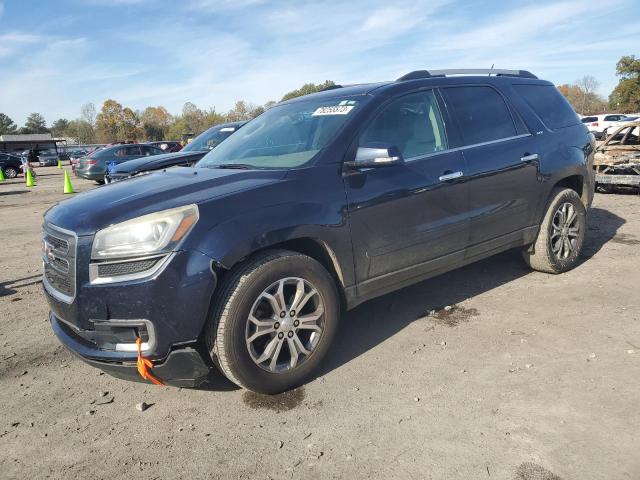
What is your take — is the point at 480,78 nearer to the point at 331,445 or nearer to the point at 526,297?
the point at 526,297

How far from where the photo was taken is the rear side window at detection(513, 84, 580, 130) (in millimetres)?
4668

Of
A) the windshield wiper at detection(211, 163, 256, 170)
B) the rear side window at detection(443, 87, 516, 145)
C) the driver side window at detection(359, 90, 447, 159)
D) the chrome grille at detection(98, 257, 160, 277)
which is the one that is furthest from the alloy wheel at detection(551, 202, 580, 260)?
the chrome grille at detection(98, 257, 160, 277)

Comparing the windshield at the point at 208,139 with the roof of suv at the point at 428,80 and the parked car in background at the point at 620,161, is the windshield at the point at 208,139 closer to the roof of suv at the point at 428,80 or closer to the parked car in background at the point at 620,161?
the roof of suv at the point at 428,80

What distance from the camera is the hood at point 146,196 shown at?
8.95 feet

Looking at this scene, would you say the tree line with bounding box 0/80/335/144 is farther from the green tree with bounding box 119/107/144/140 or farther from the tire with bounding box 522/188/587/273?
the tire with bounding box 522/188/587/273

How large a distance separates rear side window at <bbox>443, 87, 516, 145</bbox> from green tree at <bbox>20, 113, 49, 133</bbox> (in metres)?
123

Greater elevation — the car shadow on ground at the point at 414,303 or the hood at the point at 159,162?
the hood at the point at 159,162

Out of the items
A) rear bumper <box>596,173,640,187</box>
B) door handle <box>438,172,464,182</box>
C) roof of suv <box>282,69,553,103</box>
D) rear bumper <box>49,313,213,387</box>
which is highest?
roof of suv <box>282,69,553,103</box>

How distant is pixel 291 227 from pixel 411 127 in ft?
4.55

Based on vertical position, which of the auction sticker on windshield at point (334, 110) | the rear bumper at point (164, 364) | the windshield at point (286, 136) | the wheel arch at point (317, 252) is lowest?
the rear bumper at point (164, 364)

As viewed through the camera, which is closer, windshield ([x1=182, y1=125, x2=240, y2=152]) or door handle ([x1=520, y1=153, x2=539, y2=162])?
door handle ([x1=520, y1=153, x2=539, y2=162])

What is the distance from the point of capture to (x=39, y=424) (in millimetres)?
2859

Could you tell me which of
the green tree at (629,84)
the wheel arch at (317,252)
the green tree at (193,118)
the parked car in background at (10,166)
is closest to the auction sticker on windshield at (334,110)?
the wheel arch at (317,252)

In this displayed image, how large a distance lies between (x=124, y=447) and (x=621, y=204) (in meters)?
9.00
